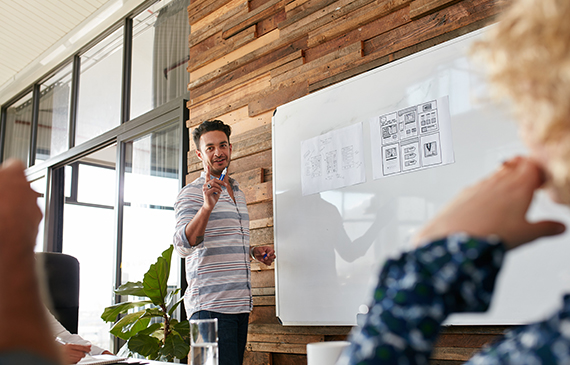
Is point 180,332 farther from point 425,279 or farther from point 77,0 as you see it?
point 77,0

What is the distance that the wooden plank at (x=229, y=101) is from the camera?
9.22 ft

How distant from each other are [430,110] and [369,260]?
666mm

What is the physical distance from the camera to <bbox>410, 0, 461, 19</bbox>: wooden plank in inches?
78.7

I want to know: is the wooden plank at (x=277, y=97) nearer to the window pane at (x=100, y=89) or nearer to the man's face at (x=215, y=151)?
the man's face at (x=215, y=151)

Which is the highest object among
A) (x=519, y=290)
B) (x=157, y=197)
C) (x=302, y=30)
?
(x=302, y=30)

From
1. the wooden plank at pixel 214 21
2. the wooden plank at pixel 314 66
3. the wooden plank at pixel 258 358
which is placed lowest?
the wooden plank at pixel 258 358

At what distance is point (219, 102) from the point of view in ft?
10.0

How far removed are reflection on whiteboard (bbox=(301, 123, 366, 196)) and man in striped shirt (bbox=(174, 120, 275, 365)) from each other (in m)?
0.37

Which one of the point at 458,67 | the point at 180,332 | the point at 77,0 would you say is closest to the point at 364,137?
the point at 458,67

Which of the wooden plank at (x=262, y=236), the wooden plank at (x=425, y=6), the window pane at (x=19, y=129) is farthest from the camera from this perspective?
the window pane at (x=19, y=129)

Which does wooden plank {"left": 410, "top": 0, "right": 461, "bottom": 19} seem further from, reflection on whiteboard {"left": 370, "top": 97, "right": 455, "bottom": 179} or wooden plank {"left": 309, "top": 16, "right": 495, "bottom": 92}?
reflection on whiteboard {"left": 370, "top": 97, "right": 455, "bottom": 179}

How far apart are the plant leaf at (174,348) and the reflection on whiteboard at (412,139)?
1.41 m

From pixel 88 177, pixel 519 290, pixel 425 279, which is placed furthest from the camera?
pixel 88 177

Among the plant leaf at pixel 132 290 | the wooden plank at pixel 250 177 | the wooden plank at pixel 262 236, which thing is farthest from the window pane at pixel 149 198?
the wooden plank at pixel 262 236
